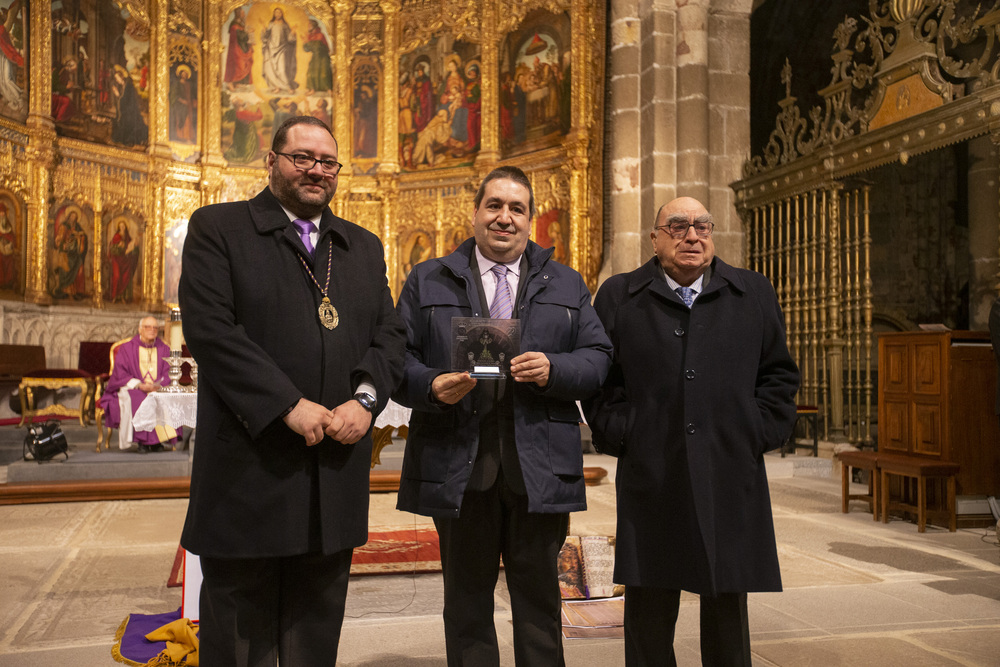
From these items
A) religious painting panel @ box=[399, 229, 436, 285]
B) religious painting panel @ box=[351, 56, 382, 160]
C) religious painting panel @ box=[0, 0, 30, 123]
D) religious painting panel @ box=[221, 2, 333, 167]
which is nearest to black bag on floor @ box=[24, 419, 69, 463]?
religious painting panel @ box=[0, 0, 30, 123]

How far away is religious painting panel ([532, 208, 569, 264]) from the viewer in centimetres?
1251

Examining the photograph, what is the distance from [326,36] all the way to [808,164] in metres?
9.74

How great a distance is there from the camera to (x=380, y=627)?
12.1 ft

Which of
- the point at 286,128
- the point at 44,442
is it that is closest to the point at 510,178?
the point at 286,128

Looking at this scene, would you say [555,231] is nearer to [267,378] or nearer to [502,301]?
[502,301]

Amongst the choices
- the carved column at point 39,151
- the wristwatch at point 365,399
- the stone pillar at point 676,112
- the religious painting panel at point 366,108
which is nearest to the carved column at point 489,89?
the religious painting panel at point 366,108

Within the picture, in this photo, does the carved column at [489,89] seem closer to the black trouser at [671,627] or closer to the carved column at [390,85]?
the carved column at [390,85]

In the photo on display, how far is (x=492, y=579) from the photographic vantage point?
2.53m

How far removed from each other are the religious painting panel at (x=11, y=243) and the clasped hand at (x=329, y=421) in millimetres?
11769

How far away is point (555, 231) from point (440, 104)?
371 centimetres

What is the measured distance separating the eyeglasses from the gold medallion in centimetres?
109

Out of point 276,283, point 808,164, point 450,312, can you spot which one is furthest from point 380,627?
point 808,164

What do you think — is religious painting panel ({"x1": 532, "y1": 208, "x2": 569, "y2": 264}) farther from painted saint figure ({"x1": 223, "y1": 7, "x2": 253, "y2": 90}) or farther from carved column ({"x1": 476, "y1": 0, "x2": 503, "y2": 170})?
painted saint figure ({"x1": 223, "y1": 7, "x2": 253, "y2": 90})

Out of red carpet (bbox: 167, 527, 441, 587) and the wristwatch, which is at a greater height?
the wristwatch
